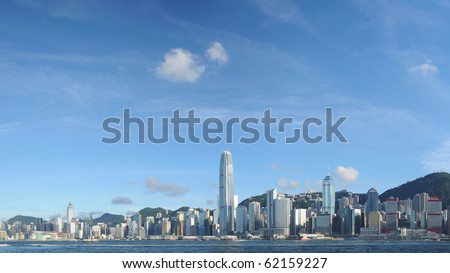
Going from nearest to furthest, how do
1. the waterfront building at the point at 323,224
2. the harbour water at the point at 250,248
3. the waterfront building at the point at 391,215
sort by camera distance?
the harbour water at the point at 250,248 → the waterfront building at the point at 323,224 → the waterfront building at the point at 391,215

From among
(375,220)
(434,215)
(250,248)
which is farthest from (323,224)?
(250,248)

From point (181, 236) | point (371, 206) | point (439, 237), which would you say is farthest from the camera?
point (371, 206)

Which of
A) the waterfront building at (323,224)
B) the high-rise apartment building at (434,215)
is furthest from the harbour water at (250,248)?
the high-rise apartment building at (434,215)

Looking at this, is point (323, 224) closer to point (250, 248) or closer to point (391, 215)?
point (391, 215)

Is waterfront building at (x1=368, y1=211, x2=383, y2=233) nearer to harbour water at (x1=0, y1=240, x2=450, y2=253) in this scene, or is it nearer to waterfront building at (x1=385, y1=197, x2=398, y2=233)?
waterfront building at (x1=385, y1=197, x2=398, y2=233)

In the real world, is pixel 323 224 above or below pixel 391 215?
below

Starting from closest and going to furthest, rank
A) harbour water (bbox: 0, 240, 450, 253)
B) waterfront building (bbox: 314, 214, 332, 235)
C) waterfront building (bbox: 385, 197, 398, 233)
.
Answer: harbour water (bbox: 0, 240, 450, 253)
waterfront building (bbox: 314, 214, 332, 235)
waterfront building (bbox: 385, 197, 398, 233)

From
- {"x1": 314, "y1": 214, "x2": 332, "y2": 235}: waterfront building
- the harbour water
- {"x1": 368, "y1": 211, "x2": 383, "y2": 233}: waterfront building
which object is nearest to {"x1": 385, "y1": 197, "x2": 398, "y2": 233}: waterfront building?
{"x1": 368, "y1": 211, "x2": 383, "y2": 233}: waterfront building

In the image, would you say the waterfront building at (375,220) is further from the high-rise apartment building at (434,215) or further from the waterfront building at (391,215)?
the high-rise apartment building at (434,215)
